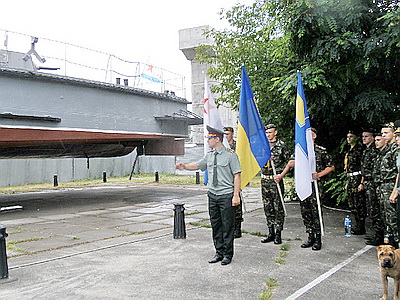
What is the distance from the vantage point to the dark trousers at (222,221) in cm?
530

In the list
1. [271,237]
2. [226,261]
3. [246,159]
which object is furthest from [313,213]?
[226,261]

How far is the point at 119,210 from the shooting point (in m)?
10.9

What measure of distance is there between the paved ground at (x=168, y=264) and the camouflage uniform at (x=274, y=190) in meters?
0.42

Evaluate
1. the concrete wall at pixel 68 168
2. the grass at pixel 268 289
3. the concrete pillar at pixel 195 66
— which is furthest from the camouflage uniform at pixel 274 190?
the concrete pillar at pixel 195 66

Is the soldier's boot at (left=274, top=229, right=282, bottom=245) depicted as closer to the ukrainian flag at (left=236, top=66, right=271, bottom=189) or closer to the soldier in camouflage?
the ukrainian flag at (left=236, top=66, right=271, bottom=189)

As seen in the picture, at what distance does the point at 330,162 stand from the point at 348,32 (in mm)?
2289

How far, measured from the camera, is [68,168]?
24969 millimetres

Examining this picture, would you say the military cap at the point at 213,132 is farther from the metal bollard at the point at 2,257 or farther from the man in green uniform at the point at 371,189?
the metal bollard at the point at 2,257

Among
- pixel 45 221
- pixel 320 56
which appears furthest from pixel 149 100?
pixel 320 56

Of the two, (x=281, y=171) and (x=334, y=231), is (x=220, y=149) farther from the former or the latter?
(x=334, y=231)

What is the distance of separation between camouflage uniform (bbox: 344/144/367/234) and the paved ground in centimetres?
45


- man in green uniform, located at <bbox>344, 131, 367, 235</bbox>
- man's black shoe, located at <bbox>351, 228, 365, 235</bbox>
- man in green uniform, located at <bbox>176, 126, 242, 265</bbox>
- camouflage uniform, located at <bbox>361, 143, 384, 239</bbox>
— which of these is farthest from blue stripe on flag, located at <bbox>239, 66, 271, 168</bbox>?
man's black shoe, located at <bbox>351, 228, 365, 235</bbox>

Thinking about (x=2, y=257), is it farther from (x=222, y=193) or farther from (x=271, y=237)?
(x=271, y=237)

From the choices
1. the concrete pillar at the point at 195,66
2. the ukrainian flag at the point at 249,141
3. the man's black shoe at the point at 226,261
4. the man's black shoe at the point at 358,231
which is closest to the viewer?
the man's black shoe at the point at 226,261
